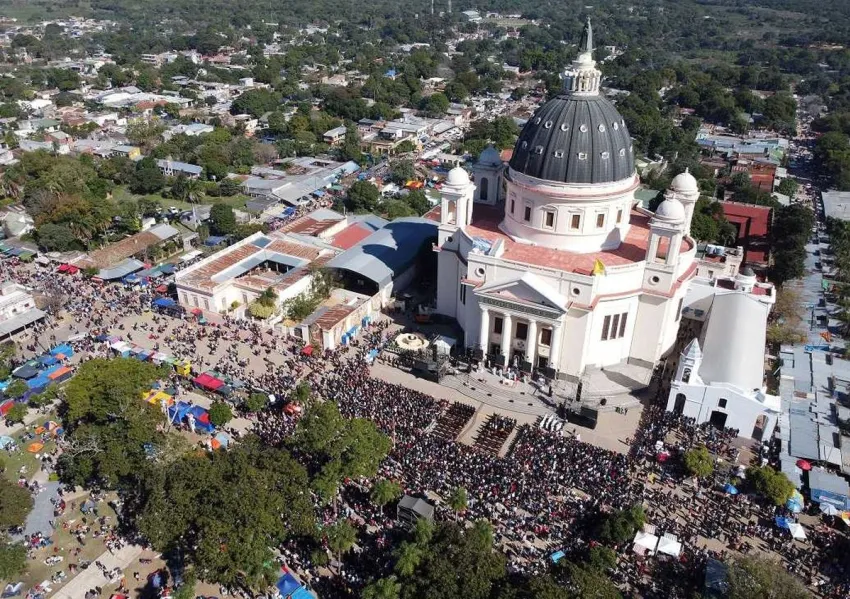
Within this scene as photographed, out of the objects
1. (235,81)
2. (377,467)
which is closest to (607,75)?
(235,81)

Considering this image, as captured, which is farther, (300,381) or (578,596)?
(300,381)

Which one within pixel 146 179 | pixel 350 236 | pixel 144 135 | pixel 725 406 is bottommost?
pixel 725 406

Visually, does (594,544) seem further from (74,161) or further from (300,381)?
(74,161)

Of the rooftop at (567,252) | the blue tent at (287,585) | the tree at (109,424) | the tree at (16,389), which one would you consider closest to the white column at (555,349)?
the rooftop at (567,252)

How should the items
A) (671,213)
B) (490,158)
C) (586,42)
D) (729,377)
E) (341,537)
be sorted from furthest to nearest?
(490,158) → (586,42) → (671,213) → (729,377) → (341,537)

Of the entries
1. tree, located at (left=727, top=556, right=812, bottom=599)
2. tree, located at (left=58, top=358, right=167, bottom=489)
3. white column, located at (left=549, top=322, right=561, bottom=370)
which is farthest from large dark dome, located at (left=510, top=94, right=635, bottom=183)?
tree, located at (left=58, top=358, right=167, bottom=489)

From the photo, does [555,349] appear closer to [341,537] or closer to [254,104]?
[341,537]

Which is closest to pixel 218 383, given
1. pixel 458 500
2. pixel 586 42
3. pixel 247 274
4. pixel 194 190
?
pixel 247 274

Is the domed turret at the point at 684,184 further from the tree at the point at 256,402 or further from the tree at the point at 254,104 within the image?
the tree at the point at 254,104
